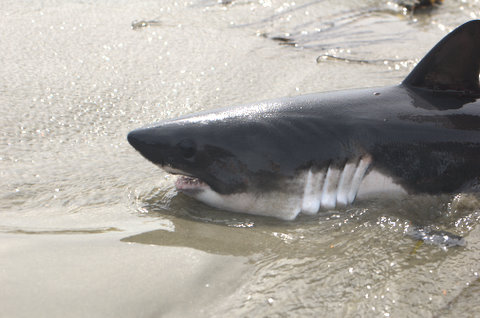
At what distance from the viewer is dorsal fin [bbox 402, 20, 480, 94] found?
2.44 m

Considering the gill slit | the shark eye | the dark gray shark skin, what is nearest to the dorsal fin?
the dark gray shark skin

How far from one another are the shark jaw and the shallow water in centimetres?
5

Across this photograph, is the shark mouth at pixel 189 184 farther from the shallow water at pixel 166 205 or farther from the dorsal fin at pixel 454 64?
the dorsal fin at pixel 454 64

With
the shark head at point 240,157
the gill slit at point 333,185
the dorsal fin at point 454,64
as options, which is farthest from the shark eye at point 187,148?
the dorsal fin at point 454,64

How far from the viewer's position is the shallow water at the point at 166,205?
5.30 feet

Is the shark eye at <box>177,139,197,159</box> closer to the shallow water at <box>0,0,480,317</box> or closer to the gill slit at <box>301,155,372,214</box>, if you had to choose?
the shallow water at <box>0,0,480,317</box>

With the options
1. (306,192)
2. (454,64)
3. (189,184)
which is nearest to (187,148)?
(189,184)

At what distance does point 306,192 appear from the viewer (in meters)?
2.28

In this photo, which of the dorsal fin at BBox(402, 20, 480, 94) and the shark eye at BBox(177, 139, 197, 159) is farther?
the dorsal fin at BBox(402, 20, 480, 94)

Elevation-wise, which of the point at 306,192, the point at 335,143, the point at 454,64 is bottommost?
the point at 306,192

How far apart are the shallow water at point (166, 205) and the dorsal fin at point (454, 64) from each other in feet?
1.62

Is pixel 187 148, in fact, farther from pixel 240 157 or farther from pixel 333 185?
pixel 333 185

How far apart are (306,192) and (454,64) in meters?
0.86

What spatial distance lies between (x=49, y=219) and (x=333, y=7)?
3644 millimetres
